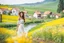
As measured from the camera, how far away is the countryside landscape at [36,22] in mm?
1679

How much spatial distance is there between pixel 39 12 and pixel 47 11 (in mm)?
78

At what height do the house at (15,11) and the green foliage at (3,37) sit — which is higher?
the house at (15,11)

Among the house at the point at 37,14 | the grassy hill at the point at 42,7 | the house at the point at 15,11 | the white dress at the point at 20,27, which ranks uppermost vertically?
the grassy hill at the point at 42,7

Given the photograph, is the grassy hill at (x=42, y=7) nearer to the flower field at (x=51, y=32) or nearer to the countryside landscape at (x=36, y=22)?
the countryside landscape at (x=36, y=22)

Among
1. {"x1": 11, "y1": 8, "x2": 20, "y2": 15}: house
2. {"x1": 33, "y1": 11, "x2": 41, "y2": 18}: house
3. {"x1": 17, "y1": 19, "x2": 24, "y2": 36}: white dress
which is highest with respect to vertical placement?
{"x1": 11, "y1": 8, "x2": 20, "y2": 15}: house

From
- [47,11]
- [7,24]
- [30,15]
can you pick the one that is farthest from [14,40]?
[47,11]

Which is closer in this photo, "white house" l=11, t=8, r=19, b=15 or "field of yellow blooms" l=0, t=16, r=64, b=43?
"field of yellow blooms" l=0, t=16, r=64, b=43

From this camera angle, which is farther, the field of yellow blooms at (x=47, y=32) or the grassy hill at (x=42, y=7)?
the grassy hill at (x=42, y=7)

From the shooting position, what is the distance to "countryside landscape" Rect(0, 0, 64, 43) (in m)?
1.68

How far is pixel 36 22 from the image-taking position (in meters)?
1.74

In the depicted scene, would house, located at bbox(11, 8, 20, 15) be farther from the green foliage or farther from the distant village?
the green foliage

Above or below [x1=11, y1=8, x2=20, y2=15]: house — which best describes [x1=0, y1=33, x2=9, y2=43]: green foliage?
below

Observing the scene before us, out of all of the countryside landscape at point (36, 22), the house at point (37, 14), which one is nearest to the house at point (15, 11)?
the countryside landscape at point (36, 22)

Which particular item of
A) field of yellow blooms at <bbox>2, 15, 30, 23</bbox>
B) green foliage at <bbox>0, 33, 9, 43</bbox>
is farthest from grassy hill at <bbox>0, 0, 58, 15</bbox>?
green foliage at <bbox>0, 33, 9, 43</bbox>
